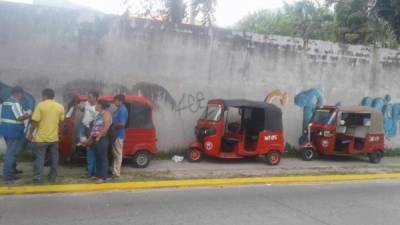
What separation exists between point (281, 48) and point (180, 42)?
3.48 meters

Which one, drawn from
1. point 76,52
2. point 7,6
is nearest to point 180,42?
point 76,52

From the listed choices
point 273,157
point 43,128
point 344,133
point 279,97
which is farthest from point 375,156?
point 43,128

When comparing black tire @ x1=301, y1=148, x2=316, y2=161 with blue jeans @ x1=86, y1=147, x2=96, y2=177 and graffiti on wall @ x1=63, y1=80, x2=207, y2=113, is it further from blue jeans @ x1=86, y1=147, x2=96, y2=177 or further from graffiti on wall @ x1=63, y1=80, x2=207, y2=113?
blue jeans @ x1=86, y1=147, x2=96, y2=177

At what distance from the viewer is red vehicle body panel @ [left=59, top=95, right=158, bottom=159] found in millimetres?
9938

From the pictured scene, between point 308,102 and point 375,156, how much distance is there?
8.84ft

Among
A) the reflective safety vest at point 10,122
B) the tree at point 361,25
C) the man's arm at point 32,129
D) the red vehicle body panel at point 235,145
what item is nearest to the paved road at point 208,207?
the man's arm at point 32,129

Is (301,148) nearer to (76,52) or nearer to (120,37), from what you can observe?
(120,37)

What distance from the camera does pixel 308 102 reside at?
14.9 metres

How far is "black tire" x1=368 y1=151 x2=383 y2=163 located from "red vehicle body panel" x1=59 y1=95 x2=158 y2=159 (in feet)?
23.8

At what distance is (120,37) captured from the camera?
481 inches

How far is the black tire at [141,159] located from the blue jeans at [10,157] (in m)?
2.83

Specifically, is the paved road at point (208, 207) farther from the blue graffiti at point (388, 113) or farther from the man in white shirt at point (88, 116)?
the blue graffiti at point (388, 113)

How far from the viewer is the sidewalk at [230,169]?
9.59m

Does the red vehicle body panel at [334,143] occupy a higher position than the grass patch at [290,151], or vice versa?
the red vehicle body panel at [334,143]
